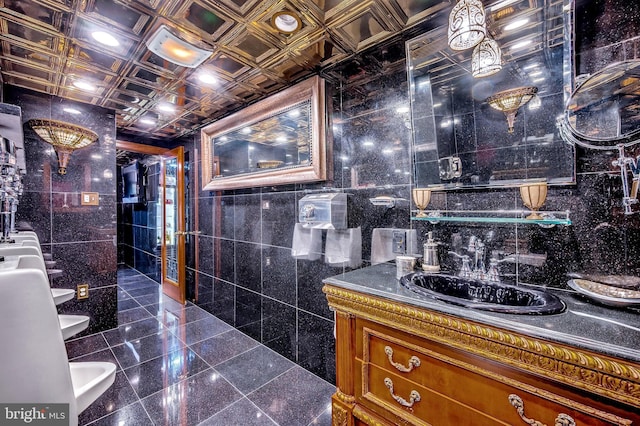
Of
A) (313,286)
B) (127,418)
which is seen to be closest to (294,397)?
(313,286)

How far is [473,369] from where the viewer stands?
0.94 meters

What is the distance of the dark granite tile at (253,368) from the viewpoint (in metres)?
2.10

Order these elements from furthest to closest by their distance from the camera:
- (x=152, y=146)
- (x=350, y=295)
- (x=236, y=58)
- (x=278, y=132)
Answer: (x=152, y=146) → (x=278, y=132) → (x=236, y=58) → (x=350, y=295)

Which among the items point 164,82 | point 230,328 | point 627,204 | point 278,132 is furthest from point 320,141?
point 230,328

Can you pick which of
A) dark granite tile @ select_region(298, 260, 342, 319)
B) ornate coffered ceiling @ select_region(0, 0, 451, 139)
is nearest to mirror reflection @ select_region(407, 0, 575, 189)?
ornate coffered ceiling @ select_region(0, 0, 451, 139)

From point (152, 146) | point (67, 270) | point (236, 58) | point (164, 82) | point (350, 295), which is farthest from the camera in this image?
point (152, 146)

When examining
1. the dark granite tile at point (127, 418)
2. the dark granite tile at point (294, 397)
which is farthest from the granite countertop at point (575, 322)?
the dark granite tile at point (127, 418)

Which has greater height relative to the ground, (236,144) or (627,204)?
(236,144)

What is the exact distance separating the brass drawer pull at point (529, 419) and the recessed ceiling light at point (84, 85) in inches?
135

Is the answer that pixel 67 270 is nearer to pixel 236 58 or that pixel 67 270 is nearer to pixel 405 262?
pixel 236 58

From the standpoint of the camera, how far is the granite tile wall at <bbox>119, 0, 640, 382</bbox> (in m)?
1.14

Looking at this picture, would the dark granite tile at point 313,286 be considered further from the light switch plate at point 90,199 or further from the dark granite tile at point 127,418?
the light switch plate at point 90,199

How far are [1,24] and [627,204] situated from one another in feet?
10.7

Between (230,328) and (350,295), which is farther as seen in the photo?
(230,328)
